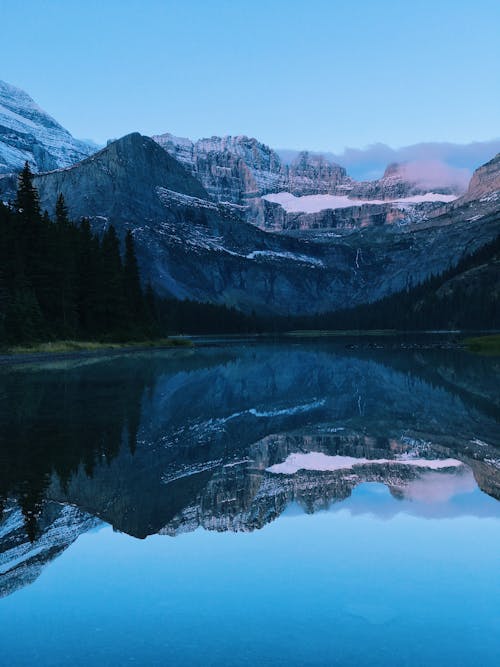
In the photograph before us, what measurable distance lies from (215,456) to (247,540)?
25.8 ft

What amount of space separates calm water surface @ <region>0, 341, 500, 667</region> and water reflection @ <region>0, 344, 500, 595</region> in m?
0.09

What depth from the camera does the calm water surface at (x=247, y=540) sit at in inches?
334

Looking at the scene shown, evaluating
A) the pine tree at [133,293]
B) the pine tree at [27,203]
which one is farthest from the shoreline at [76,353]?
the pine tree at [27,203]

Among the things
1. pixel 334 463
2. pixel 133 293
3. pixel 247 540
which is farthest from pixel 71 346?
pixel 247 540

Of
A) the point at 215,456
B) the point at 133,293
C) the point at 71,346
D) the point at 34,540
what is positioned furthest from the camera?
the point at 133,293

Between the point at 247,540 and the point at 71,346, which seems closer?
the point at 247,540

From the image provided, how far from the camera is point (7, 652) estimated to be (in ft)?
26.4

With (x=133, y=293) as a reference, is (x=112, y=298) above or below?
above

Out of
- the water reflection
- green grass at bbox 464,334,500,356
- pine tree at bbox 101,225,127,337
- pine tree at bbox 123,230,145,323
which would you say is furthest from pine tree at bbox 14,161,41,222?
green grass at bbox 464,334,500,356

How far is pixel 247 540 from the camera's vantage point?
12.8 metres

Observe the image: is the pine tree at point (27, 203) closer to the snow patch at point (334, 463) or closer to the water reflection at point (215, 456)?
the water reflection at point (215, 456)

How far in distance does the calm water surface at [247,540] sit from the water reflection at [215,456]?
3.5 inches

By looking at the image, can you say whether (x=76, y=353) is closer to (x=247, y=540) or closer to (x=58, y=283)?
(x=58, y=283)

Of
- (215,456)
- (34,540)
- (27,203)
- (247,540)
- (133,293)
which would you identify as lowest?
(133,293)
